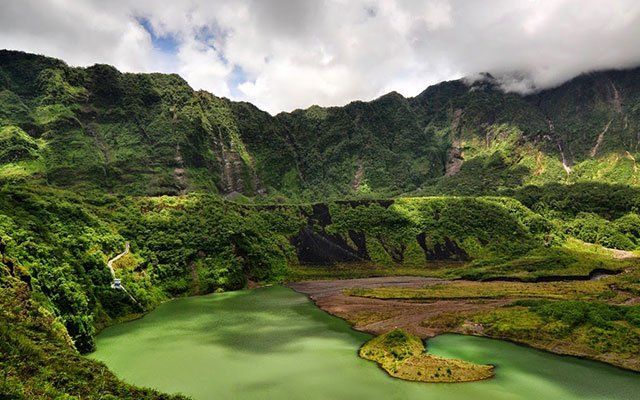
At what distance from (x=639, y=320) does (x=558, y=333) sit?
12849 millimetres

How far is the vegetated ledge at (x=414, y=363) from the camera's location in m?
50.0

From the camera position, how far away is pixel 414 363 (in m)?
53.7

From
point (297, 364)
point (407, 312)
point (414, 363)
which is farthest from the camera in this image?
point (407, 312)

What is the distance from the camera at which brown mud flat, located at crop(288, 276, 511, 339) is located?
75.2m

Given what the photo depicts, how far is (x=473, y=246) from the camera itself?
172 m

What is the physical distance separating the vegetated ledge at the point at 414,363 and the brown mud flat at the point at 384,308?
970 cm

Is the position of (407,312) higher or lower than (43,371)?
lower

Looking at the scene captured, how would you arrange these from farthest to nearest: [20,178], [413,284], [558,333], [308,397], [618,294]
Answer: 1. [20,178]
2. [413,284]
3. [618,294]
4. [558,333]
5. [308,397]

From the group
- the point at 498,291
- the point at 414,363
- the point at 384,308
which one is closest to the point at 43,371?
the point at 414,363

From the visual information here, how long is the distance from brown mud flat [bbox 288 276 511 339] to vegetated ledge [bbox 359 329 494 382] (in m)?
9.70

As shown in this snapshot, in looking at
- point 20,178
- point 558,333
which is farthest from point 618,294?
point 20,178

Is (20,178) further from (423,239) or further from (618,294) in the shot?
(618,294)

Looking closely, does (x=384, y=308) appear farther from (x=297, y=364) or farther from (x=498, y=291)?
(x=297, y=364)

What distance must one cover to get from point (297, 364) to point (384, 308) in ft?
125
